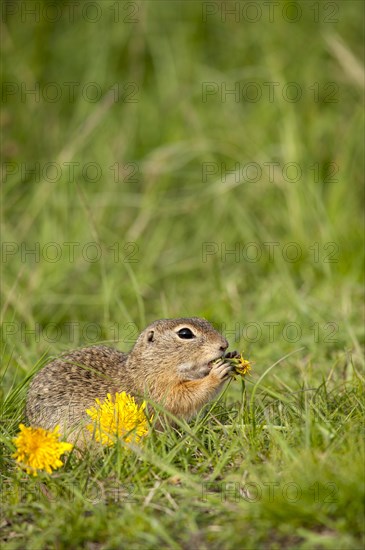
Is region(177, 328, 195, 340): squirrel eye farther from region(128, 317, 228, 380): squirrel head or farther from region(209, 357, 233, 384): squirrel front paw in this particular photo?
region(209, 357, 233, 384): squirrel front paw

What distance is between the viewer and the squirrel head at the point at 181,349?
177 inches

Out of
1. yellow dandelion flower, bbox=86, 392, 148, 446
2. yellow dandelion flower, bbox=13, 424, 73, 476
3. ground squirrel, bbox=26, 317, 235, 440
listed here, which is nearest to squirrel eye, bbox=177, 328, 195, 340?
ground squirrel, bbox=26, 317, 235, 440

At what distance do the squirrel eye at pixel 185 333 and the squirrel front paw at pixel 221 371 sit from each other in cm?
29

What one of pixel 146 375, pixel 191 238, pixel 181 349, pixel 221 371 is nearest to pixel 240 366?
pixel 221 371

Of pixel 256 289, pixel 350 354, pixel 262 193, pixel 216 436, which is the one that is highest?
pixel 262 193

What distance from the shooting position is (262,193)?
7324 millimetres

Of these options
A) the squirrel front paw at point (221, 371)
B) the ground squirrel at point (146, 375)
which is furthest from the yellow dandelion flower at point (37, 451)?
the squirrel front paw at point (221, 371)

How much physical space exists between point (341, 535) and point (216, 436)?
2.97ft

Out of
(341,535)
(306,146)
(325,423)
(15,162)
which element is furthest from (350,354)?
(15,162)

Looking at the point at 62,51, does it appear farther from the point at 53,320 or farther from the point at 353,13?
the point at 53,320

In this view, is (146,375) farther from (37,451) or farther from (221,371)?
(37,451)

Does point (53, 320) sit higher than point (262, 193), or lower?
lower

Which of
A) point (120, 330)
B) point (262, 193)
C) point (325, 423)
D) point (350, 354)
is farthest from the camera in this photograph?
point (262, 193)

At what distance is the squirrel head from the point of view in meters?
4.48
